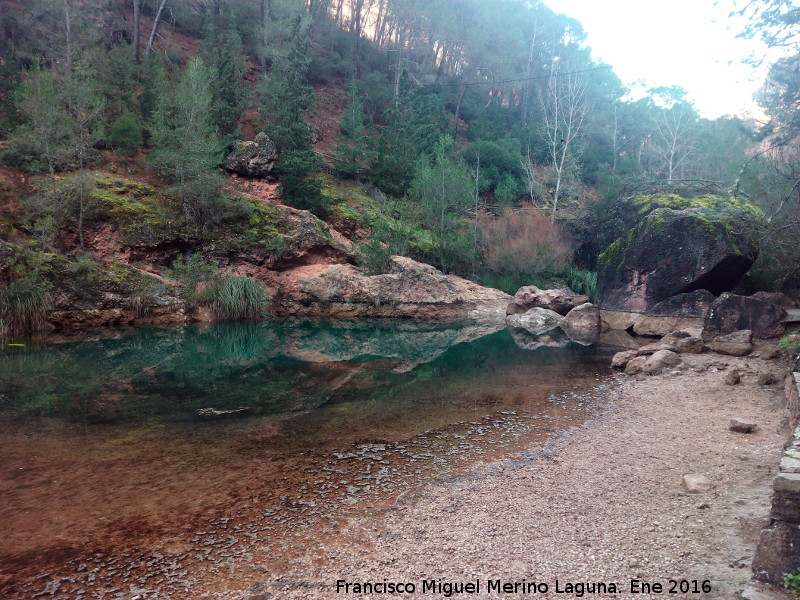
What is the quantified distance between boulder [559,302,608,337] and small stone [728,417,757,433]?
10.5 metres

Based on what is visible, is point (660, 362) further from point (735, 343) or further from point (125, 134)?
point (125, 134)

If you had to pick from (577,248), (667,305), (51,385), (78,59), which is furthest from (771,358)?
(78,59)

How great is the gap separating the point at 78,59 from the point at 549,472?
23161mm

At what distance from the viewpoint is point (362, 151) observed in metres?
26.0

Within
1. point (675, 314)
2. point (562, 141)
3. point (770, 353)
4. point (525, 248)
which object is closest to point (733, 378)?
point (770, 353)

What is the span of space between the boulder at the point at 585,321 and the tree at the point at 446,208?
7.29 m

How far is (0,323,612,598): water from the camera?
3.30 meters

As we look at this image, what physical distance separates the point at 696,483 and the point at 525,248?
18162 mm

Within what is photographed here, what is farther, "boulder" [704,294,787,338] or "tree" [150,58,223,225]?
"tree" [150,58,223,225]

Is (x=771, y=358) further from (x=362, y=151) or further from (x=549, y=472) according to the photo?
(x=362, y=151)

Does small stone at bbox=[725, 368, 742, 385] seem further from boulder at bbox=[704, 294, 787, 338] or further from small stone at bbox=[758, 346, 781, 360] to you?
boulder at bbox=[704, 294, 787, 338]

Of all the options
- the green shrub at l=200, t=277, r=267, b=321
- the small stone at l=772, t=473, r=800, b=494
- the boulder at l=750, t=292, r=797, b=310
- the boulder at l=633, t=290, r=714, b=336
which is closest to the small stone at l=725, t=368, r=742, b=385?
the boulder at l=750, t=292, r=797, b=310

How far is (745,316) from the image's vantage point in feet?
34.5

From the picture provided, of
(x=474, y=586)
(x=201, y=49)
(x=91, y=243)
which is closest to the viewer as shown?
(x=474, y=586)
